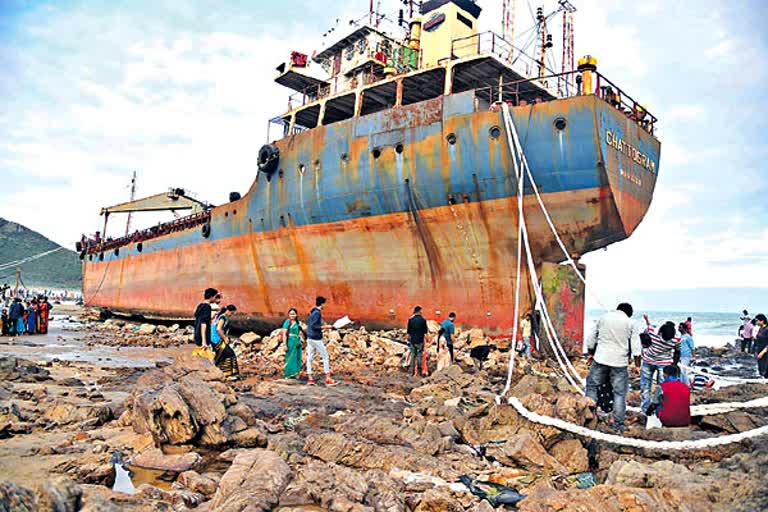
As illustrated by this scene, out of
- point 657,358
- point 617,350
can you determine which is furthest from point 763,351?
point 617,350

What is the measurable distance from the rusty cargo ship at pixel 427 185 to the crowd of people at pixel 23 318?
21.1 ft

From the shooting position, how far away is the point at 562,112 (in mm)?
10930

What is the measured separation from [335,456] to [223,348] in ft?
13.7

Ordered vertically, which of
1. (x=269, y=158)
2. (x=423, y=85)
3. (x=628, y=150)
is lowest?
(x=628, y=150)

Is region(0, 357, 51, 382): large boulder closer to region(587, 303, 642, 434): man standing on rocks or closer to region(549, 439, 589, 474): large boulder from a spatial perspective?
region(549, 439, 589, 474): large boulder

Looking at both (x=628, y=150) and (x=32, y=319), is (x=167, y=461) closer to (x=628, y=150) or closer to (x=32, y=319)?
(x=628, y=150)

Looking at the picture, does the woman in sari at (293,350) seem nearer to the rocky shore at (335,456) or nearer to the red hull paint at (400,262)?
the rocky shore at (335,456)

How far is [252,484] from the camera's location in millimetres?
3363

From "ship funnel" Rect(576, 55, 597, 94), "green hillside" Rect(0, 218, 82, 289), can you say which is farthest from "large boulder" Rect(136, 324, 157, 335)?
"green hillside" Rect(0, 218, 82, 289)

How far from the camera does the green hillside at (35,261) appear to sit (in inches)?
3971

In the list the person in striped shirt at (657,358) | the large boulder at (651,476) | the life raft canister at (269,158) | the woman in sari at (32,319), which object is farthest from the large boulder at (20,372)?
the woman in sari at (32,319)

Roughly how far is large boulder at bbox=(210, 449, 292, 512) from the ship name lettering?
9777 mm

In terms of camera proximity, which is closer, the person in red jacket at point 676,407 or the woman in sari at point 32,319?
the person in red jacket at point 676,407

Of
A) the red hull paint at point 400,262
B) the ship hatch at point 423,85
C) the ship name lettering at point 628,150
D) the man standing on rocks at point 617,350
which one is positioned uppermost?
the ship hatch at point 423,85
